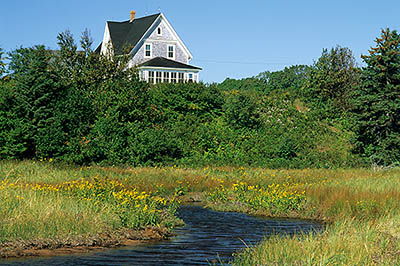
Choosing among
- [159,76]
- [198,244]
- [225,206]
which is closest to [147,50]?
[159,76]

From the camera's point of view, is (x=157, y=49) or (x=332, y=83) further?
(x=157, y=49)

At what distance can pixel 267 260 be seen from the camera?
11.3 meters

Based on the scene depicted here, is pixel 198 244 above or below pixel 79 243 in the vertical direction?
below

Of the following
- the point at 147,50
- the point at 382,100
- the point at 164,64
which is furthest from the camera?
the point at 147,50

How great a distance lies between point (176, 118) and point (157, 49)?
2104cm

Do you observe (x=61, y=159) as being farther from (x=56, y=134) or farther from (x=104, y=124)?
(x=104, y=124)

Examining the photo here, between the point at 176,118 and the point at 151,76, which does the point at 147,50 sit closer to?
the point at 151,76

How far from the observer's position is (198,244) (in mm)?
15203

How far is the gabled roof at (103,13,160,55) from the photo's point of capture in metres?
62.4

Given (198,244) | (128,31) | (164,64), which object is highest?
(128,31)

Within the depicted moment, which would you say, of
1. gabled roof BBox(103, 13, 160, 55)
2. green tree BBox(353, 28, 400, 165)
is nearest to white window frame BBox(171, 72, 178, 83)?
gabled roof BBox(103, 13, 160, 55)

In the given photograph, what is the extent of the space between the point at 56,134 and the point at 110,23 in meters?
36.8

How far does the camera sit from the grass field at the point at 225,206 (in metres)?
11.9

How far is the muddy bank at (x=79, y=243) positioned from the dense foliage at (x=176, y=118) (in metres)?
19.6
